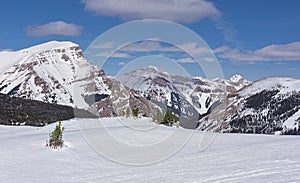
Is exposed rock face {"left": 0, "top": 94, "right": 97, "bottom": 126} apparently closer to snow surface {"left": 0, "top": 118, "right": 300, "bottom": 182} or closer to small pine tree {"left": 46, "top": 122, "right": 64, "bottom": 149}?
small pine tree {"left": 46, "top": 122, "right": 64, "bottom": 149}

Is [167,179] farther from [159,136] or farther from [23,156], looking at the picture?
[159,136]

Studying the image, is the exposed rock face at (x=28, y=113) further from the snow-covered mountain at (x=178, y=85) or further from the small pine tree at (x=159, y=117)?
the snow-covered mountain at (x=178, y=85)

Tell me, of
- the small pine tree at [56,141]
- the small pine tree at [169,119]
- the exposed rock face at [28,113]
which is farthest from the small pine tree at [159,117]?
the exposed rock face at [28,113]

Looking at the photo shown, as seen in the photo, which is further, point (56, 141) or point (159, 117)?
point (159, 117)

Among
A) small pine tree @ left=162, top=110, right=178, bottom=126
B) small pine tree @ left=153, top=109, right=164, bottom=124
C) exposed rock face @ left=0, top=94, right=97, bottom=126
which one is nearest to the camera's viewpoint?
small pine tree @ left=153, top=109, right=164, bottom=124

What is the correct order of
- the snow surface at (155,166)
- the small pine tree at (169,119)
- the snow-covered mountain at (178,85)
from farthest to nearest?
1. the small pine tree at (169,119)
2. the snow-covered mountain at (178,85)
3. the snow surface at (155,166)

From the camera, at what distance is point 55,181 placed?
1353cm

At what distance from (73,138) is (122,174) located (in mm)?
9913

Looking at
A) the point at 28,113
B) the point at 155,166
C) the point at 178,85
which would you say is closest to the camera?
the point at 155,166

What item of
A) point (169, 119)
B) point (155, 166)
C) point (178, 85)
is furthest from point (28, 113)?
point (155, 166)

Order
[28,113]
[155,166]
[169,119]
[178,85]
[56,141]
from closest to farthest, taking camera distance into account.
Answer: [155,166] → [56,141] → [178,85] → [169,119] → [28,113]

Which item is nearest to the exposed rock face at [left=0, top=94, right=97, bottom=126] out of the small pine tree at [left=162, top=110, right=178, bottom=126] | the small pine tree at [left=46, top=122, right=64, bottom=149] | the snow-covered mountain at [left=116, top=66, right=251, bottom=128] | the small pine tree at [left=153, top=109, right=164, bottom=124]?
the small pine tree at [left=162, top=110, right=178, bottom=126]

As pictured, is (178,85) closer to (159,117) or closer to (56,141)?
(56,141)

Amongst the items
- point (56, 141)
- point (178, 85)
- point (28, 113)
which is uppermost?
point (28, 113)
